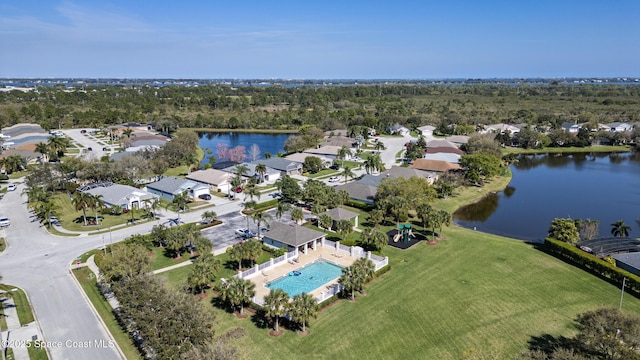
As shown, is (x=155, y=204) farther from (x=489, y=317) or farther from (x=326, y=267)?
(x=489, y=317)

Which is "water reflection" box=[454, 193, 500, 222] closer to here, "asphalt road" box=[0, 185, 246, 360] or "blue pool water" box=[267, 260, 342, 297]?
"blue pool water" box=[267, 260, 342, 297]

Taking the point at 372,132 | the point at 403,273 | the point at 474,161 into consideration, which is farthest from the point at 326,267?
the point at 372,132

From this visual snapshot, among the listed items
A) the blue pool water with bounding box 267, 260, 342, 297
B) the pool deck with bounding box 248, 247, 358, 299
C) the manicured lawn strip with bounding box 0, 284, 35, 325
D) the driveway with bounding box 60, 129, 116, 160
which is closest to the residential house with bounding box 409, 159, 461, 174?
the pool deck with bounding box 248, 247, 358, 299

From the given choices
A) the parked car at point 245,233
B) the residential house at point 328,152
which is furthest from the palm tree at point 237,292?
the residential house at point 328,152

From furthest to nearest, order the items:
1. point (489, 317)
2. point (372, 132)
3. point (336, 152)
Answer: point (372, 132)
point (336, 152)
point (489, 317)

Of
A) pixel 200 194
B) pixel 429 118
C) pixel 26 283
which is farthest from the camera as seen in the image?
pixel 429 118

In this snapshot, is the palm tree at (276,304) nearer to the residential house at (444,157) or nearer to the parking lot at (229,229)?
the parking lot at (229,229)

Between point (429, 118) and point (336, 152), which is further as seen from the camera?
point (429, 118)
